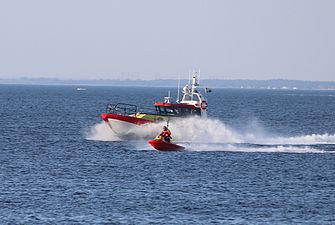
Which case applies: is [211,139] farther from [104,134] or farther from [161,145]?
[161,145]

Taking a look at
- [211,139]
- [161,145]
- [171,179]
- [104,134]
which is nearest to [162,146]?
[161,145]

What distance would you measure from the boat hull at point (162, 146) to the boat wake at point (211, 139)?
281 centimetres

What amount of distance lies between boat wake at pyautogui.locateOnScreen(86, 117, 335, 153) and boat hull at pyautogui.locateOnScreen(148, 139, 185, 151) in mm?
2815

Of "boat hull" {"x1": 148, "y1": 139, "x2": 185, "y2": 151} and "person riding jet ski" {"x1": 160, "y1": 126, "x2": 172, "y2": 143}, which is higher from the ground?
"person riding jet ski" {"x1": 160, "y1": 126, "x2": 172, "y2": 143}

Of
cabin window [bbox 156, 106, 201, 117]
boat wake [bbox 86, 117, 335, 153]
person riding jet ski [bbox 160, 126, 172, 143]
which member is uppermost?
cabin window [bbox 156, 106, 201, 117]

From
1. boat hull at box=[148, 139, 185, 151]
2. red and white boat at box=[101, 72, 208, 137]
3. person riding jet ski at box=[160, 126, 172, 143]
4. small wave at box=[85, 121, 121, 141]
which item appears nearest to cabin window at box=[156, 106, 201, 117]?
red and white boat at box=[101, 72, 208, 137]

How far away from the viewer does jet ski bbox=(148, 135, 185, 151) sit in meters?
68.1

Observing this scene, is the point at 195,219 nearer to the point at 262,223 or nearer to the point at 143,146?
the point at 262,223

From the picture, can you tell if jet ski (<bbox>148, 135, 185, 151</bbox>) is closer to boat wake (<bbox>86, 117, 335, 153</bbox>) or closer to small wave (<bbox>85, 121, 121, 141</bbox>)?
boat wake (<bbox>86, 117, 335, 153</bbox>)

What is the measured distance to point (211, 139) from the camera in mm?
79625

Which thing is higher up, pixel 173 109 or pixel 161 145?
pixel 173 109

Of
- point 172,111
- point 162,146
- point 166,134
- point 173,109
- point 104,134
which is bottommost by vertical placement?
point 104,134

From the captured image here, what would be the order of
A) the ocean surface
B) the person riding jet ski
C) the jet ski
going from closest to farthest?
the ocean surface, the person riding jet ski, the jet ski

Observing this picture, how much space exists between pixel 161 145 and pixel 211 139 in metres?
12.0
